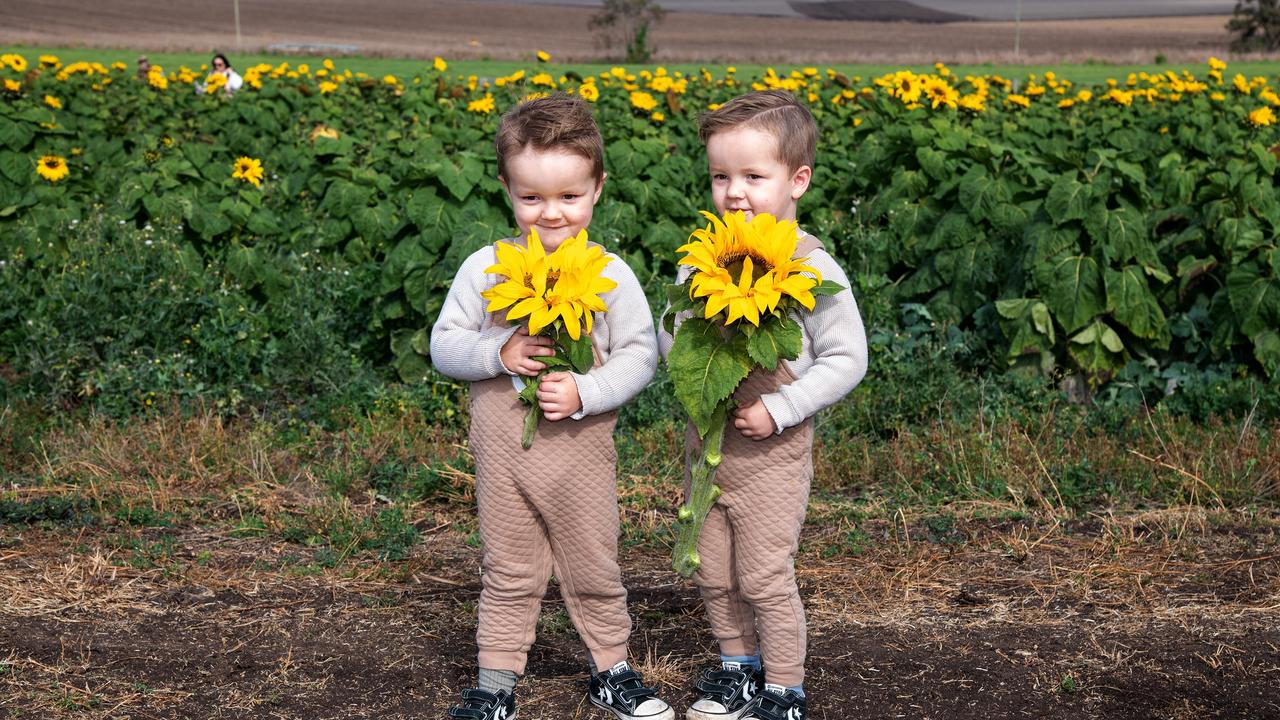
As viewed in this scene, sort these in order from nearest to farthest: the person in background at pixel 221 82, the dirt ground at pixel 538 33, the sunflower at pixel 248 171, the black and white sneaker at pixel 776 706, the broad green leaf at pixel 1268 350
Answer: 1. the black and white sneaker at pixel 776 706
2. the broad green leaf at pixel 1268 350
3. the sunflower at pixel 248 171
4. the person in background at pixel 221 82
5. the dirt ground at pixel 538 33

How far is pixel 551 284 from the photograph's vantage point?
3.14 meters

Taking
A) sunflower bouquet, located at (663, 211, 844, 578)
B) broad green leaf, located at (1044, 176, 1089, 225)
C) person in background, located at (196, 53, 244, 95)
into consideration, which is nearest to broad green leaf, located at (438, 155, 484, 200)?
broad green leaf, located at (1044, 176, 1089, 225)

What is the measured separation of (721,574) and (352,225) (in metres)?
3.91

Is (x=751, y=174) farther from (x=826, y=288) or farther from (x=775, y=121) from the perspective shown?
(x=826, y=288)

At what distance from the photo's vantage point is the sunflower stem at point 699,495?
3.15m

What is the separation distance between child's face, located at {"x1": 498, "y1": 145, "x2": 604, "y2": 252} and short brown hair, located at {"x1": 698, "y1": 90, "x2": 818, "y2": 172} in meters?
0.29

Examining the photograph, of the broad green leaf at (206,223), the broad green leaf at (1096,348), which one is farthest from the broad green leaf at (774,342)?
the broad green leaf at (206,223)

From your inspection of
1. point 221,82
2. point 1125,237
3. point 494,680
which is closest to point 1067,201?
point 1125,237

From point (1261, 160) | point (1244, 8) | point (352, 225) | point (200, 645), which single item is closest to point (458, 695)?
point (200, 645)

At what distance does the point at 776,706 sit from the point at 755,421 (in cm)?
71

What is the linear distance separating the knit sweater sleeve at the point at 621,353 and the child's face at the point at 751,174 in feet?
0.97

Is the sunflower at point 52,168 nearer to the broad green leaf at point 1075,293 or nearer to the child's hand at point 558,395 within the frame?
the broad green leaf at point 1075,293

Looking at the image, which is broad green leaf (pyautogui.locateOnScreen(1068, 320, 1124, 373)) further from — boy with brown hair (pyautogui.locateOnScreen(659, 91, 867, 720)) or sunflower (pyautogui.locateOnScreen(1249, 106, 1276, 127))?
sunflower (pyautogui.locateOnScreen(1249, 106, 1276, 127))

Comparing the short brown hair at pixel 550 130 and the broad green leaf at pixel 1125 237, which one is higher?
the short brown hair at pixel 550 130
